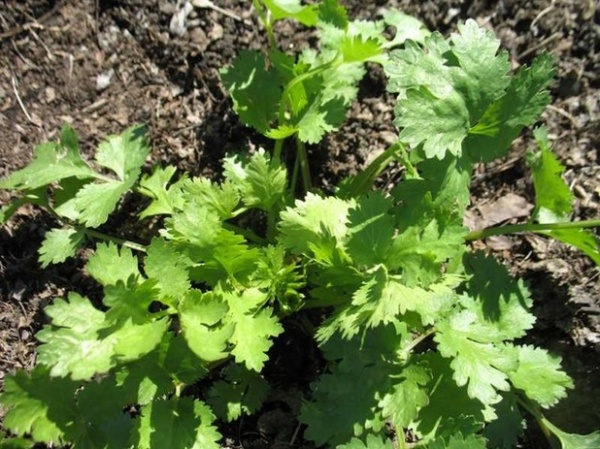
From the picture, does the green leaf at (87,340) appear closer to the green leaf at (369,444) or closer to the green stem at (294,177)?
the green leaf at (369,444)

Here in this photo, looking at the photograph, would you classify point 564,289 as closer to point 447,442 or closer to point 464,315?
point 464,315

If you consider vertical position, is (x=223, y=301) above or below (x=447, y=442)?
above

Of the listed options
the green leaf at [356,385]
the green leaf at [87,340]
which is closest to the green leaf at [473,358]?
the green leaf at [356,385]

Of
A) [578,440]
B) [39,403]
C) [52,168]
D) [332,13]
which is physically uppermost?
[332,13]

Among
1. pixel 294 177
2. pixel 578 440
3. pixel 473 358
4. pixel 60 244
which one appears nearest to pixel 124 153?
pixel 60 244

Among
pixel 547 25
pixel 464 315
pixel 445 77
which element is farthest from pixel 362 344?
pixel 547 25

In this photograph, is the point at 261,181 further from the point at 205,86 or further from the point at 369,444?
the point at 369,444
